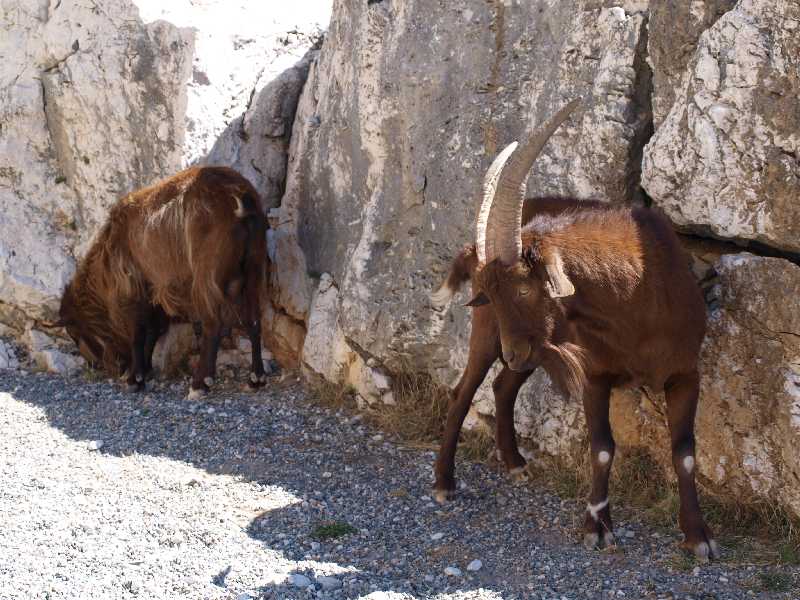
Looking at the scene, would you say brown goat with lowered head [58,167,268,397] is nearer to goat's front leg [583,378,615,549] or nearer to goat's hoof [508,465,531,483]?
goat's hoof [508,465,531,483]

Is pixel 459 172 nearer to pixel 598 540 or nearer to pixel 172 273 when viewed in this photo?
pixel 598 540

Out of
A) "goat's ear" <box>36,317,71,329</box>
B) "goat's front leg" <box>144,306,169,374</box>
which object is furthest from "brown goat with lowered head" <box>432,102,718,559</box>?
"goat's ear" <box>36,317,71,329</box>

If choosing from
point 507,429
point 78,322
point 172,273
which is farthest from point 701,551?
point 78,322

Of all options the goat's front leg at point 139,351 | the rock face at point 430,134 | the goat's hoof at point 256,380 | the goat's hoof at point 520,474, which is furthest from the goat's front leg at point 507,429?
the goat's front leg at point 139,351

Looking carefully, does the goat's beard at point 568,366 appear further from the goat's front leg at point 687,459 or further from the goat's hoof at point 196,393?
the goat's hoof at point 196,393

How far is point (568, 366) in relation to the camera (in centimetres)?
439

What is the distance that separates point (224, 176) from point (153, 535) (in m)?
3.18

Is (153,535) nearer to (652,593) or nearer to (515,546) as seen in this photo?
(515,546)

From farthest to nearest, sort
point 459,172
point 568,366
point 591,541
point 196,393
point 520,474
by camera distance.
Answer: point 196,393, point 459,172, point 520,474, point 591,541, point 568,366

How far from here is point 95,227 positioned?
8.46m

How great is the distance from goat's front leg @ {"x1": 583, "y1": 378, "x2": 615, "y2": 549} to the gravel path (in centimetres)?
10

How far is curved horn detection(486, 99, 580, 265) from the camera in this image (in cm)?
418

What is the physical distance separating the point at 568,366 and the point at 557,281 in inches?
16.6

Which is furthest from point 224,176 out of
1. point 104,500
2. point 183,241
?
point 104,500
